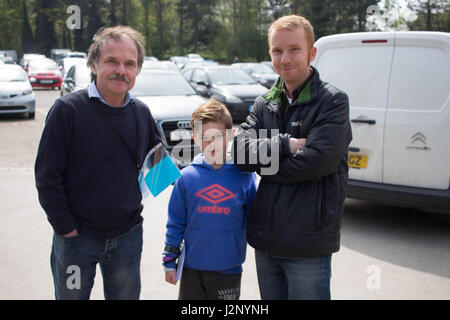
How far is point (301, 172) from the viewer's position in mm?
2012

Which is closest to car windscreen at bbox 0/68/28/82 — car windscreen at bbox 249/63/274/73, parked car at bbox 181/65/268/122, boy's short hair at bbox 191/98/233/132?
parked car at bbox 181/65/268/122

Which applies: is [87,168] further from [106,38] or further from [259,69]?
[259,69]

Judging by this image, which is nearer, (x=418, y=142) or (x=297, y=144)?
(x=297, y=144)

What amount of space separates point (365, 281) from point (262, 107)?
84.9 inches

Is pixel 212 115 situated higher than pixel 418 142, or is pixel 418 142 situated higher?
pixel 212 115

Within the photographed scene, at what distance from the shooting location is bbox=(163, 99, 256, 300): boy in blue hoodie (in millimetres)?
2240

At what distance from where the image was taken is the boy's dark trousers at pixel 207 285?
224 centimetres

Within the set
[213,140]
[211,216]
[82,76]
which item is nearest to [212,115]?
[213,140]

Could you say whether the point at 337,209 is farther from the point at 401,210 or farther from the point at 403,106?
the point at 401,210

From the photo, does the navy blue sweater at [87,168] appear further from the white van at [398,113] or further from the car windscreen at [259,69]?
the car windscreen at [259,69]

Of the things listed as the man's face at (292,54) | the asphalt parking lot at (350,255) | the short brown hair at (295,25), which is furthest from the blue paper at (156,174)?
the short brown hair at (295,25)

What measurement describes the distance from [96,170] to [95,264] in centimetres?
52

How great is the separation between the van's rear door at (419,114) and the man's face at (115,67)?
126 inches

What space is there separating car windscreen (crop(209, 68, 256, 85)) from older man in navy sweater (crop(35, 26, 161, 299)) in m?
11.3
